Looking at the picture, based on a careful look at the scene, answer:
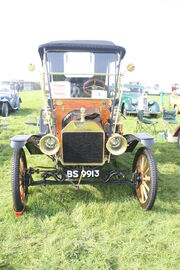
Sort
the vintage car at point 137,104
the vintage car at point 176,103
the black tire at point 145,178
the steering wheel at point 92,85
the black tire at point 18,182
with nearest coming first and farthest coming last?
the black tire at point 18,182 → the black tire at point 145,178 → the steering wheel at point 92,85 → the vintage car at point 137,104 → the vintage car at point 176,103

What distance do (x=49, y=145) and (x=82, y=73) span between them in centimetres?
139

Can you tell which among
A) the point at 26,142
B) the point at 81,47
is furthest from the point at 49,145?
the point at 81,47

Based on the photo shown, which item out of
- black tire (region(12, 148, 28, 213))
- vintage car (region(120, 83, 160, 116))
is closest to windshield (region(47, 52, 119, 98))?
black tire (region(12, 148, 28, 213))

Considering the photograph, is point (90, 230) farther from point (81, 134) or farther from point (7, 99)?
point (7, 99)

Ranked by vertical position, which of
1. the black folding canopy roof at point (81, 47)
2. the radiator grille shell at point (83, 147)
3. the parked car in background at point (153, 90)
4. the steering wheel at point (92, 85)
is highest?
the parked car in background at point (153, 90)

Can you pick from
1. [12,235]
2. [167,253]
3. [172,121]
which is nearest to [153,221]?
[167,253]

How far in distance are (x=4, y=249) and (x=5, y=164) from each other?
2.51 metres

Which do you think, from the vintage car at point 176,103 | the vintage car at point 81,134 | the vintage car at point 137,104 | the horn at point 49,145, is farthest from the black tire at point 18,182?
the vintage car at point 176,103

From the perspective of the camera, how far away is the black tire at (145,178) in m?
2.85

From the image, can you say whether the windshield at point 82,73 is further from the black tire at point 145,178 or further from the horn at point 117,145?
the black tire at point 145,178

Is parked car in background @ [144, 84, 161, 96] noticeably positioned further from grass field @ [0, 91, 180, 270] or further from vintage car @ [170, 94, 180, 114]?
grass field @ [0, 91, 180, 270]

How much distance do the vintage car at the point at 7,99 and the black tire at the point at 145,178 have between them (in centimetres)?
847

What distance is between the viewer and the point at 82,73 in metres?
3.62

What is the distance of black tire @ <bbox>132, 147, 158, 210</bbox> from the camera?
2854 mm
